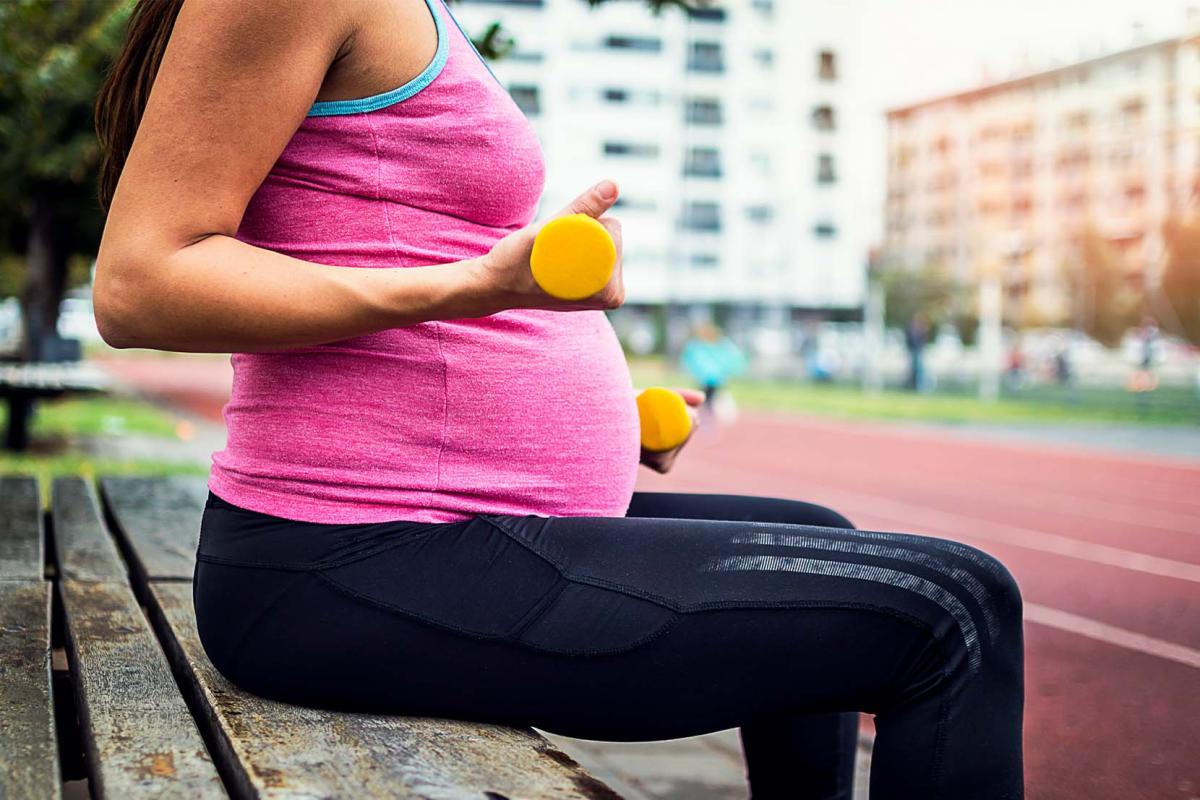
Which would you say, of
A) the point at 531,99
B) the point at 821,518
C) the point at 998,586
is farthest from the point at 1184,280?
the point at 998,586

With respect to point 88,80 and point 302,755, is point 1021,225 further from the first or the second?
point 302,755

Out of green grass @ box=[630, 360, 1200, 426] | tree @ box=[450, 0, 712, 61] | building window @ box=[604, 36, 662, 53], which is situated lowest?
green grass @ box=[630, 360, 1200, 426]

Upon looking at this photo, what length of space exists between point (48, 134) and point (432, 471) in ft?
36.6

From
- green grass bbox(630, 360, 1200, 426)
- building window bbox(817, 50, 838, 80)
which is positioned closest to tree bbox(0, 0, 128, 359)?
green grass bbox(630, 360, 1200, 426)

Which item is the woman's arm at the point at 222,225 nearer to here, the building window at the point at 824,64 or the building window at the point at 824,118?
the building window at the point at 824,118

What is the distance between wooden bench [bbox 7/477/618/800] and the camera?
1.18m

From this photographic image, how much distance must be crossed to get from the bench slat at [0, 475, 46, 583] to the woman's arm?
120 cm

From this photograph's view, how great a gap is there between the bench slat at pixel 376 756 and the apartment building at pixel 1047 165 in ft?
228

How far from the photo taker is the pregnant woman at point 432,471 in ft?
4.17

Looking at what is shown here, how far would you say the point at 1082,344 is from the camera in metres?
58.9

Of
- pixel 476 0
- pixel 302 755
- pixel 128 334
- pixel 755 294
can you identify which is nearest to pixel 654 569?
pixel 302 755

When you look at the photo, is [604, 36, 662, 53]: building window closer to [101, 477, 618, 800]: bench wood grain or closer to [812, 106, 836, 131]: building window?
[812, 106, 836, 131]: building window

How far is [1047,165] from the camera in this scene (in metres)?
87.3

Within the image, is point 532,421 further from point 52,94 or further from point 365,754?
point 52,94
